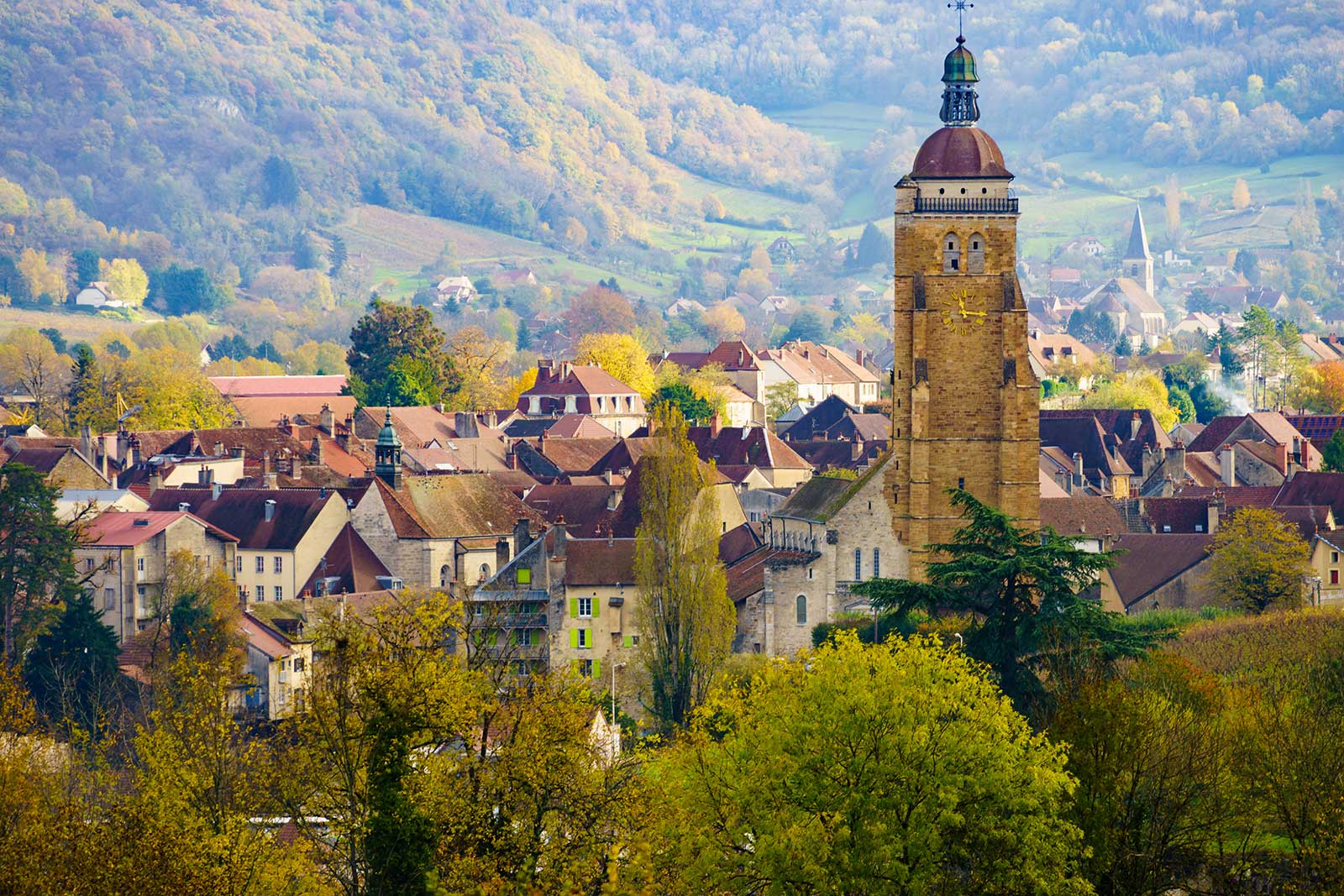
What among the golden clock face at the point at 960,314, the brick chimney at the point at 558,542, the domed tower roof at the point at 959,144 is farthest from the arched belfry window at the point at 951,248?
the brick chimney at the point at 558,542

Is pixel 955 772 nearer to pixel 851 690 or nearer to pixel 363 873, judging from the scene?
pixel 851 690

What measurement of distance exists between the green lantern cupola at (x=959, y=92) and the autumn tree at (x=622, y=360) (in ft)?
273

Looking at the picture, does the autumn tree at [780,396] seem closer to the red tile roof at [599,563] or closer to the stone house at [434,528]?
the stone house at [434,528]

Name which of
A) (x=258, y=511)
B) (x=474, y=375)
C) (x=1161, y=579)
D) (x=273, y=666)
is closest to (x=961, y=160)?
(x=1161, y=579)

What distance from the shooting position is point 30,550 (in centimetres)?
7269

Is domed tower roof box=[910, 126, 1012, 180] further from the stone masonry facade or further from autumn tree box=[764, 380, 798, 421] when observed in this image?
autumn tree box=[764, 380, 798, 421]

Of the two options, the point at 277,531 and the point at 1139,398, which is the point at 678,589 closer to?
the point at 277,531

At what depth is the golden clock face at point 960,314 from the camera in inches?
2682

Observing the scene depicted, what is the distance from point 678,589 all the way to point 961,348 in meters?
10.6

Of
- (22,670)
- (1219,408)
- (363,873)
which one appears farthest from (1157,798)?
(1219,408)

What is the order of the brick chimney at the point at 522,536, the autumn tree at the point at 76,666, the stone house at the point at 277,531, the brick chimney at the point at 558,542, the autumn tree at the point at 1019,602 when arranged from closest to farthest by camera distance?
1. the autumn tree at the point at 1019,602
2. the autumn tree at the point at 76,666
3. the brick chimney at the point at 558,542
4. the brick chimney at the point at 522,536
5. the stone house at the point at 277,531

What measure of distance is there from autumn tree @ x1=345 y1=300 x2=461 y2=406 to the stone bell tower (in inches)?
2883

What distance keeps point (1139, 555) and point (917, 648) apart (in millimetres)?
38026

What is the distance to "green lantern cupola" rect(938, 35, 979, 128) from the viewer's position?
2746 inches
